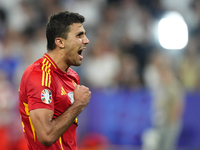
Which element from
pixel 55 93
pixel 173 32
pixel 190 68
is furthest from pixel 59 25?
pixel 173 32

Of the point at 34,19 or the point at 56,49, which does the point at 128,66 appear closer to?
the point at 34,19

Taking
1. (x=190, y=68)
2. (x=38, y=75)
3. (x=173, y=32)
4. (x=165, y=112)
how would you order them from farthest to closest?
(x=173, y=32)
(x=190, y=68)
(x=165, y=112)
(x=38, y=75)

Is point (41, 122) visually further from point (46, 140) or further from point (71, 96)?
point (71, 96)

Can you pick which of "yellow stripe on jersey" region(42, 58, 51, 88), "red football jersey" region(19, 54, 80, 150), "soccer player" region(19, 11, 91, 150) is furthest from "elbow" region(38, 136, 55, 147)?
"yellow stripe on jersey" region(42, 58, 51, 88)

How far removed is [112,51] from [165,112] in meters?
2.38

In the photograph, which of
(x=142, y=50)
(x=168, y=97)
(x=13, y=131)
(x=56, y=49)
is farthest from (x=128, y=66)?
(x=56, y=49)

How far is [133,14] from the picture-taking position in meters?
10.9

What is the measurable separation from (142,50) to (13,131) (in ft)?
13.1

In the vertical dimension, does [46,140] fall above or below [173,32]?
below

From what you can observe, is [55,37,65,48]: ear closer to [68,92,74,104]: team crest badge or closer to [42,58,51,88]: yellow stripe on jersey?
[42,58,51,88]: yellow stripe on jersey

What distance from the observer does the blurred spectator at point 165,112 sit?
8724mm

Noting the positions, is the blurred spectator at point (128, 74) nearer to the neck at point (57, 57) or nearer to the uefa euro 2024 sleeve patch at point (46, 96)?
the neck at point (57, 57)

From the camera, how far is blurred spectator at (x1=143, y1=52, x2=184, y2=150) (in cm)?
872

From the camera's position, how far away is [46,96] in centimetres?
349
